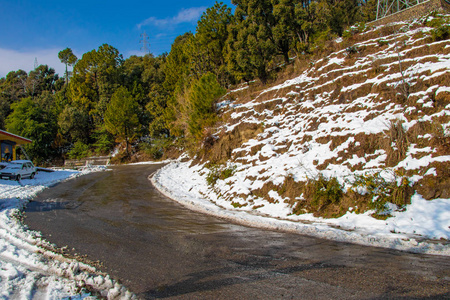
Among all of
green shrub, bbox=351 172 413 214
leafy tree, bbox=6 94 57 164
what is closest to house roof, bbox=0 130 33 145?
leafy tree, bbox=6 94 57 164

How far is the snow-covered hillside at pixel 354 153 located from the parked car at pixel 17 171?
14091 mm

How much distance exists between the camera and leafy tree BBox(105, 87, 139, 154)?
4438 centimetres

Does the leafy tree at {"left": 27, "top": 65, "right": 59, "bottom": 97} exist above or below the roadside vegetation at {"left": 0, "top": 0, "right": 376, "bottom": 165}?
above

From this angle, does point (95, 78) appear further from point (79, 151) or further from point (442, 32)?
point (442, 32)

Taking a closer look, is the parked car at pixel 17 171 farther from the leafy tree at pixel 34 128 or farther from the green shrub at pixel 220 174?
the leafy tree at pixel 34 128

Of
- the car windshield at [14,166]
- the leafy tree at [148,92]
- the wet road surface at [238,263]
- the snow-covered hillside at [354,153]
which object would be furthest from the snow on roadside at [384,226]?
the leafy tree at [148,92]

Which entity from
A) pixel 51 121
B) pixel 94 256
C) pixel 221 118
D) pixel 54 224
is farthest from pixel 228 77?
pixel 51 121

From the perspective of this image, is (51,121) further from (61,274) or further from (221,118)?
(61,274)

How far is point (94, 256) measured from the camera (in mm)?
5086

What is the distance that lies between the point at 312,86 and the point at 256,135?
14.9ft

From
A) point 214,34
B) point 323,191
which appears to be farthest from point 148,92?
point 323,191

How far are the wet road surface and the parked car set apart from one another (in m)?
16.3

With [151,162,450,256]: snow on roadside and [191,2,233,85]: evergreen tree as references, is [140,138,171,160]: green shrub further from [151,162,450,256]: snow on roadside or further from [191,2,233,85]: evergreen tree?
[151,162,450,256]: snow on roadside

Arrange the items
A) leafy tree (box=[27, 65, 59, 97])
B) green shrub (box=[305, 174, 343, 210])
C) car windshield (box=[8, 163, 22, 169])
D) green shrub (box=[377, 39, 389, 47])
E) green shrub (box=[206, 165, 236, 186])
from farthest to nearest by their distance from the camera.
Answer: leafy tree (box=[27, 65, 59, 97]) < car windshield (box=[8, 163, 22, 169]) < green shrub (box=[377, 39, 389, 47]) < green shrub (box=[206, 165, 236, 186]) < green shrub (box=[305, 174, 343, 210])
